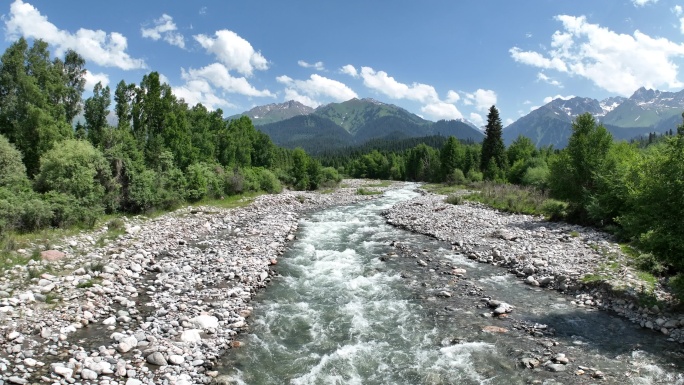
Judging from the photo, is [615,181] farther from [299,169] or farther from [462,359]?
[299,169]

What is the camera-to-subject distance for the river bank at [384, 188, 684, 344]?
13.7 metres

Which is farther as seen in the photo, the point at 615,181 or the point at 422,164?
the point at 422,164

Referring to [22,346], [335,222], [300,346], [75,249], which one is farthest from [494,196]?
[22,346]

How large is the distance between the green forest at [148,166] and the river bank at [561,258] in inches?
65.1

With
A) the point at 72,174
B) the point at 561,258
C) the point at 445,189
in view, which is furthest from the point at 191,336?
the point at 445,189

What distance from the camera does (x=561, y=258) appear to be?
19.4 m

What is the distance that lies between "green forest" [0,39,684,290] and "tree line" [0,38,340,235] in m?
0.09

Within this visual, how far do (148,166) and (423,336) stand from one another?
1439 inches

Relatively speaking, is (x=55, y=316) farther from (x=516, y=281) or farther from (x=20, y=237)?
(x=516, y=281)

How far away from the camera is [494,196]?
44.2 metres

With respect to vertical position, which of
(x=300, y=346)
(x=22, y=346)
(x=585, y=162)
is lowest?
(x=300, y=346)

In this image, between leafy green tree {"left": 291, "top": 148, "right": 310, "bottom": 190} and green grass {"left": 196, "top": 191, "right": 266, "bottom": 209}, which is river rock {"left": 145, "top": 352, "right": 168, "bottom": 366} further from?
leafy green tree {"left": 291, "top": 148, "right": 310, "bottom": 190}

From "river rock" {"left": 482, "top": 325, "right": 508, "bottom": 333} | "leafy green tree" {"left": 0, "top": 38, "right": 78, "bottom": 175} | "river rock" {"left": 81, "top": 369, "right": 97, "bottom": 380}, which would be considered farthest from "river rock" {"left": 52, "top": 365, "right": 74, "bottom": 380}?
"leafy green tree" {"left": 0, "top": 38, "right": 78, "bottom": 175}

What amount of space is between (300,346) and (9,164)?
25837 millimetres
